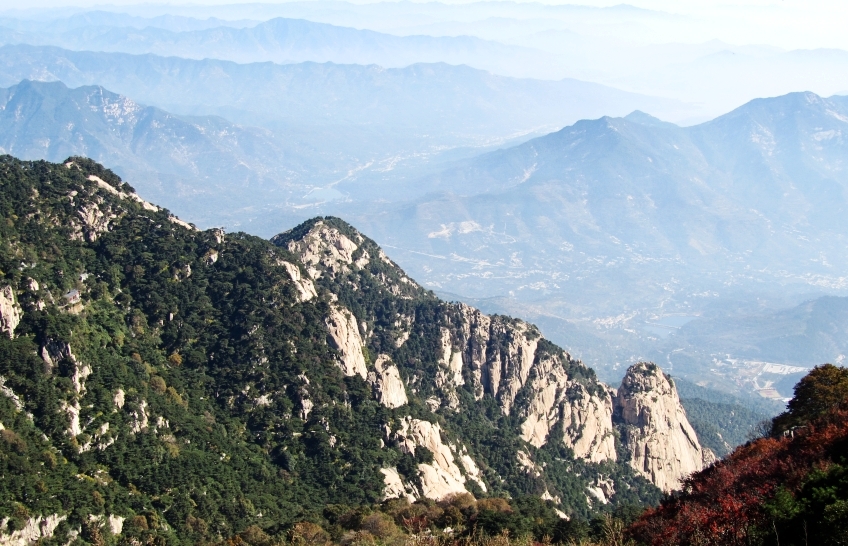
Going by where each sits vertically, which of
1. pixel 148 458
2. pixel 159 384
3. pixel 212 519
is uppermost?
pixel 159 384

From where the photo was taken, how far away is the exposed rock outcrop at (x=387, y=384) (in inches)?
3438

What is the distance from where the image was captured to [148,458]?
210 feet

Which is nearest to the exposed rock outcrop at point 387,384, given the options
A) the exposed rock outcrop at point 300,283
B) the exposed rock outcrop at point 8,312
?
the exposed rock outcrop at point 300,283

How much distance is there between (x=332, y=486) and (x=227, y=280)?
27618 millimetres

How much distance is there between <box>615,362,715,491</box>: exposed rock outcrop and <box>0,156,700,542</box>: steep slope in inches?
101

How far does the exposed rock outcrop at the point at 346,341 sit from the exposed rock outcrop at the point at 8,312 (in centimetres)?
3273

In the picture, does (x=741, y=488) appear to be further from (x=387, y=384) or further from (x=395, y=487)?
(x=387, y=384)

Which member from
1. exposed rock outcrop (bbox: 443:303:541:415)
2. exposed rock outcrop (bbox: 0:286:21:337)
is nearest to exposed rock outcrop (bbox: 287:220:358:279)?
exposed rock outcrop (bbox: 443:303:541:415)

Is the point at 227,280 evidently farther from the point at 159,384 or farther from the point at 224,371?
the point at 159,384

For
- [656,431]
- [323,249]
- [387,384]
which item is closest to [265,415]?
[387,384]

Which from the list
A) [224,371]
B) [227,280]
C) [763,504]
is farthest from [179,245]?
[763,504]

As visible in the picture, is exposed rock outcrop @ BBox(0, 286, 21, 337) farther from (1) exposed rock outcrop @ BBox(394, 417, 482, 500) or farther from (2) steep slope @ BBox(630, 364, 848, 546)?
(2) steep slope @ BBox(630, 364, 848, 546)

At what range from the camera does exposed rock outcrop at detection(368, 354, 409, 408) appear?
87312 mm

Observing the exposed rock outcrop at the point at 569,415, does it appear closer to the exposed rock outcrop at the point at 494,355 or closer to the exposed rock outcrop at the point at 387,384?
the exposed rock outcrop at the point at 494,355
